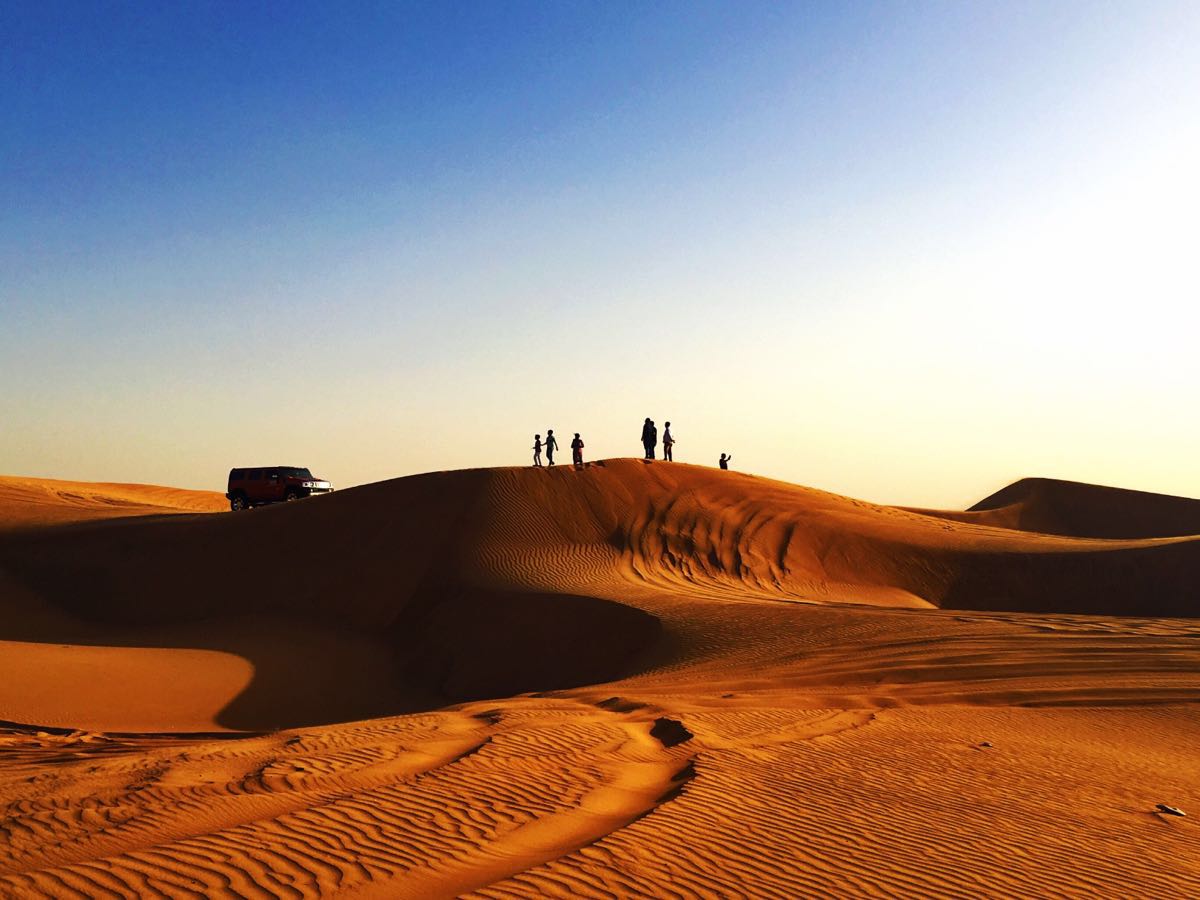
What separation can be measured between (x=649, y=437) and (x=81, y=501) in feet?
94.8

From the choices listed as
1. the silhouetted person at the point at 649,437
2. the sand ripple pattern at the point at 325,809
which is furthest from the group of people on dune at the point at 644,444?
the sand ripple pattern at the point at 325,809

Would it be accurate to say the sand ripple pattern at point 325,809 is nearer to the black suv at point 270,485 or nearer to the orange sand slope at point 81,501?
the black suv at point 270,485

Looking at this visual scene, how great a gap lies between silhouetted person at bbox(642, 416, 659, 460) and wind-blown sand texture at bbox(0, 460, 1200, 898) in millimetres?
1102

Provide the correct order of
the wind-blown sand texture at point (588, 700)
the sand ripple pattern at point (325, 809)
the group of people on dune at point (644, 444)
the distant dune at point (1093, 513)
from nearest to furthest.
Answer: the sand ripple pattern at point (325, 809) < the wind-blown sand texture at point (588, 700) < the group of people on dune at point (644, 444) < the distant dune at point (1093, 513)

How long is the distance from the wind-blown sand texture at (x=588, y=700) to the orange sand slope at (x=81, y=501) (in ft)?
6.10

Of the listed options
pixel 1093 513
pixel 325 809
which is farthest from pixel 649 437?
pixel 1093 513

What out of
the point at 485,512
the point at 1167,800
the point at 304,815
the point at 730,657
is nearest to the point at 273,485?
the point at 485,512

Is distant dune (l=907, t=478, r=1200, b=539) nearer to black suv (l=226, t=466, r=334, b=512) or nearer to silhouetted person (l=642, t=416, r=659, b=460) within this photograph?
silhouetted person (l=642, t=416, r=659, b=460)

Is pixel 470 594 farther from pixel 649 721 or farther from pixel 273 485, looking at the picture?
pixel 273 485

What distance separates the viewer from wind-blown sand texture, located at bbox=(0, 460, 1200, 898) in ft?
17.0

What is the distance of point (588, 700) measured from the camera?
436 inches

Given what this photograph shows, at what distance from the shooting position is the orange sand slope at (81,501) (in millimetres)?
31348

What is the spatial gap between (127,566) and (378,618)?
27.4ft

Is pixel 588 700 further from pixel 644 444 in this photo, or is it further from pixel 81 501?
pixel 81 501
